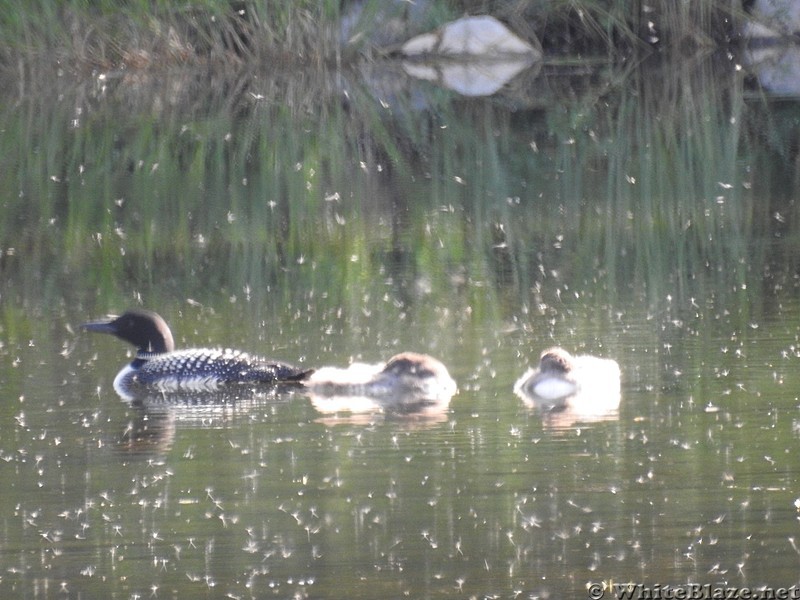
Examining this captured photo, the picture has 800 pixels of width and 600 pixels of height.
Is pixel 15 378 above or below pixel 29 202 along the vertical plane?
below

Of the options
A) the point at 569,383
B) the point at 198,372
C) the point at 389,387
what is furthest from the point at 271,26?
the point at 569,383

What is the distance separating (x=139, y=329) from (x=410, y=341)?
1.25 metres

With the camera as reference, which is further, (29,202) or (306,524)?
(29,202)

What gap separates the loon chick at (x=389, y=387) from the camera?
699 cm

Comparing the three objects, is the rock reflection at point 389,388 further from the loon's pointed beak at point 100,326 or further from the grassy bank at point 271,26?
the grassy bank at point 271,26

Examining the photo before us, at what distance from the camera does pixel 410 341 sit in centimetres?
819

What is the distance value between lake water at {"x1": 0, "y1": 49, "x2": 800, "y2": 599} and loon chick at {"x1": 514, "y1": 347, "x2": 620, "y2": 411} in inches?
4.0

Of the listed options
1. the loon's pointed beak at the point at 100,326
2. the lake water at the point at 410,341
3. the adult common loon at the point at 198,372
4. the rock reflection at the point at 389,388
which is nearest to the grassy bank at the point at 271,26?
Result: the lake water at the point at 410,341

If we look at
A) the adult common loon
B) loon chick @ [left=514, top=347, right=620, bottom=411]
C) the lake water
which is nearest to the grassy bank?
the lake water

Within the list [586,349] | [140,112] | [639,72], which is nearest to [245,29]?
[140,112]

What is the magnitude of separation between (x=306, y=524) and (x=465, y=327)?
127 inches

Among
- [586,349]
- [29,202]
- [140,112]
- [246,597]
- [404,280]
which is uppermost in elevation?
[140,112]

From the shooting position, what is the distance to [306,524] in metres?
5.29

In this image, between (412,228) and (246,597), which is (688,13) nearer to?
(412,228)
